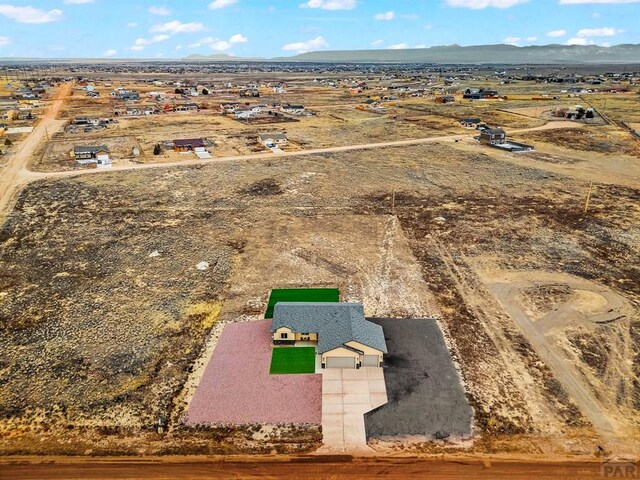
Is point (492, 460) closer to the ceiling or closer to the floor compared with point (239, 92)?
closer to the floor

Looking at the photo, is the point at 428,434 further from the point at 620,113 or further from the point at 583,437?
the point at 620,113

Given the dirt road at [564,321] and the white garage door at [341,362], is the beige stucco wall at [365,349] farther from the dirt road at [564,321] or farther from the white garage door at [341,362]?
the dirt road at [564,321]

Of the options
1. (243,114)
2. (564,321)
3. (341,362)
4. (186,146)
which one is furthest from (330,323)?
(243,114)

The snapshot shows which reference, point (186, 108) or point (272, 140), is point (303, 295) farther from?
point (186, 108)

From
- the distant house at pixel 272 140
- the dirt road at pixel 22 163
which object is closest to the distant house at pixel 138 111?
the dirt road at pixel 22 163

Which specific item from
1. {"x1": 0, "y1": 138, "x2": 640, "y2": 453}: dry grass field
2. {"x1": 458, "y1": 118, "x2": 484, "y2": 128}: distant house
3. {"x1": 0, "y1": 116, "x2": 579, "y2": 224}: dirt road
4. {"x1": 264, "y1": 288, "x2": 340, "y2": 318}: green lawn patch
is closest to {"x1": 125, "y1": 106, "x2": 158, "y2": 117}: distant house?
{"x1": 0, "y1": 116, "x2": 579, "y2": 224}: dirt road

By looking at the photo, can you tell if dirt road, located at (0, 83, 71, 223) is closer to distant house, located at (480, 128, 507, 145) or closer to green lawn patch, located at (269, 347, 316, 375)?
green lawn patch, located at (269, 347, 316, 375)

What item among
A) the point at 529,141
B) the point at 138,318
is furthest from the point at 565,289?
the point at 529,141
